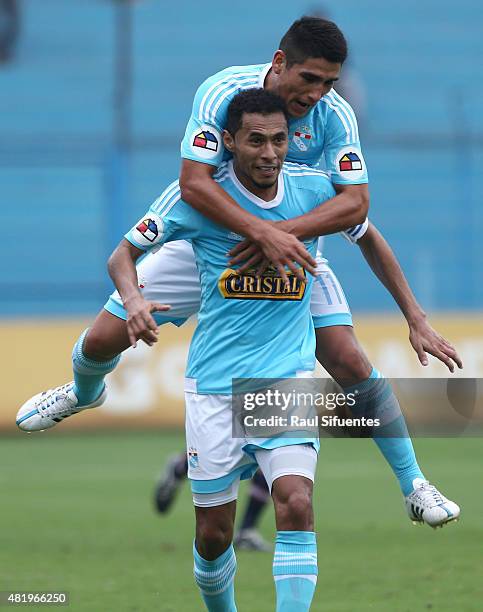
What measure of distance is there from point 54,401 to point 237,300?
1.82 m

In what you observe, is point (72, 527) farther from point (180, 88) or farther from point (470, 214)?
point (180, 88)

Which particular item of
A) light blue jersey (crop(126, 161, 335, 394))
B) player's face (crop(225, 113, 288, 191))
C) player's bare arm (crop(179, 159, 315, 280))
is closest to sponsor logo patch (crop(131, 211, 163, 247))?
light blue jersey (crop(126, 161, 335, 394))

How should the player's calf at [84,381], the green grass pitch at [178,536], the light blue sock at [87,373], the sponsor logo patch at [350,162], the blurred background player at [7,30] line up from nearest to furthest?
the sponsor logo patch at [350,162] → the player's calf at [84,381] → the light blue sock at [87,373] → the green grass pitch at [178,536] → the blurred background player at [7,30]

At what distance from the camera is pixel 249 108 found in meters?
5.37

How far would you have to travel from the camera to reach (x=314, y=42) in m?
5.63

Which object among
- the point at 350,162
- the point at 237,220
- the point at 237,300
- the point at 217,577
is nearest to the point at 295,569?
the point at 217,577

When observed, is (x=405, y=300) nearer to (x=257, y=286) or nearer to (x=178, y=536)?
(x=257, y=286)

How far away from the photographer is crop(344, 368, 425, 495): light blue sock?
20.8ft

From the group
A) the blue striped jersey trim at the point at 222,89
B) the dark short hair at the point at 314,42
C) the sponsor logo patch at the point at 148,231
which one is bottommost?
the sponsor logo patch at the point at 148,231

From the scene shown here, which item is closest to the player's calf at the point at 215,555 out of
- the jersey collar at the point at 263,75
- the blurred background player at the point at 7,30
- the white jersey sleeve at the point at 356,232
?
the white jersey sleeve at the point at 356,232

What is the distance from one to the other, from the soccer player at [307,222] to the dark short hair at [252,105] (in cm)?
16

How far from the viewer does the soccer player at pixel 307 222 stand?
17.8ft

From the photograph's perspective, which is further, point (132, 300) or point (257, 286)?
point (257, 286)

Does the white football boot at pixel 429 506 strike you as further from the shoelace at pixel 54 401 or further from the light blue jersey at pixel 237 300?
the shoelace at pixel 54 401
